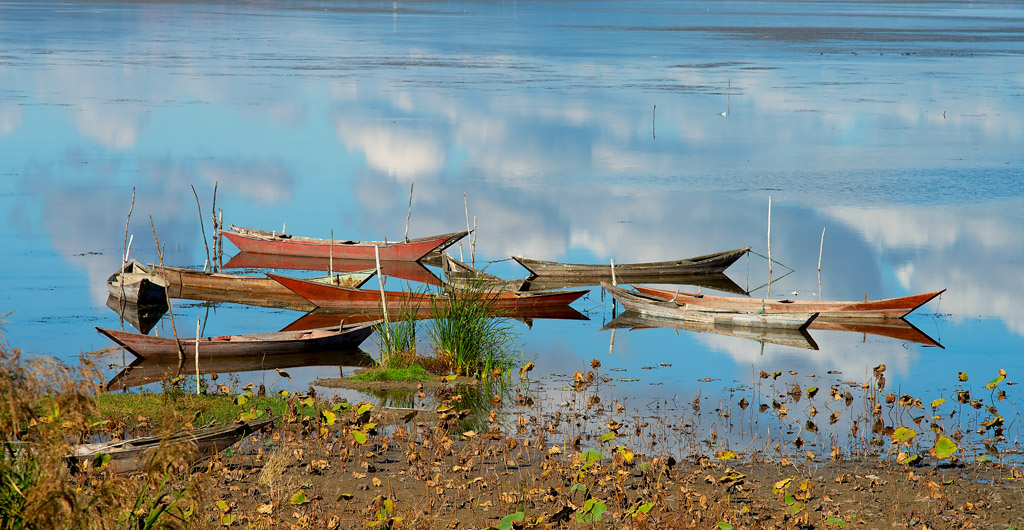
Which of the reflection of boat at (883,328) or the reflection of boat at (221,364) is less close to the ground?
the reflection of boat at (883,328)

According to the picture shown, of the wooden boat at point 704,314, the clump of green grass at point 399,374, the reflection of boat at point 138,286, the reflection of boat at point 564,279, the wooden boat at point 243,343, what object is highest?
the reflection of boat at point 564,279

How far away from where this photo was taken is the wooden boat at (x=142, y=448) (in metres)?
8.80

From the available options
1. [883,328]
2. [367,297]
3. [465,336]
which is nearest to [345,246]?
[367,297]

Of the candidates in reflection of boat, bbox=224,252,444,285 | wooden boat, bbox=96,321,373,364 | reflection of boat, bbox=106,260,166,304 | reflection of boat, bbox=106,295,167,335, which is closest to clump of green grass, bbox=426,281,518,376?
wooden boat, bbox=96,321,373,364

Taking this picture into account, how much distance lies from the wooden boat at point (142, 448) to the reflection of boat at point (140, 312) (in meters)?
9.21

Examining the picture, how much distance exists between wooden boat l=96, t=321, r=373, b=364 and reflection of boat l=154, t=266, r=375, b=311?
4284 millimetres

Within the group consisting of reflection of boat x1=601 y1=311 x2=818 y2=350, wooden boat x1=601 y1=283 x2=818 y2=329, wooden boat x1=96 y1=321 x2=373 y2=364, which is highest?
wooden boat x1=601 y1=283 x2=818 y2=329

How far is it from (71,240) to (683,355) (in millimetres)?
15865

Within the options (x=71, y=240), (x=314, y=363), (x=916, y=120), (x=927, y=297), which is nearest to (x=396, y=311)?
(x=314, y=363)

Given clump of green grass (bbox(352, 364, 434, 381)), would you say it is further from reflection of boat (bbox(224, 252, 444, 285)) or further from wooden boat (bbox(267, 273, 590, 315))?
reflection of boat (bbox(224, 252, 444, 285))

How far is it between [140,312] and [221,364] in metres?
4.88

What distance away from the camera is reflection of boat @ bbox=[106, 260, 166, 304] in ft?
62.5

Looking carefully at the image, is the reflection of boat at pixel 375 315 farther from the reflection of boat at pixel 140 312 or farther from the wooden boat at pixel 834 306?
the reflection of boat at pixel 140 312

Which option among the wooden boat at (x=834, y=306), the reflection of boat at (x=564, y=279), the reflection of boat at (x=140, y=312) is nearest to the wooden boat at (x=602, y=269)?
the reflection of boat at (x=564, y=279)
